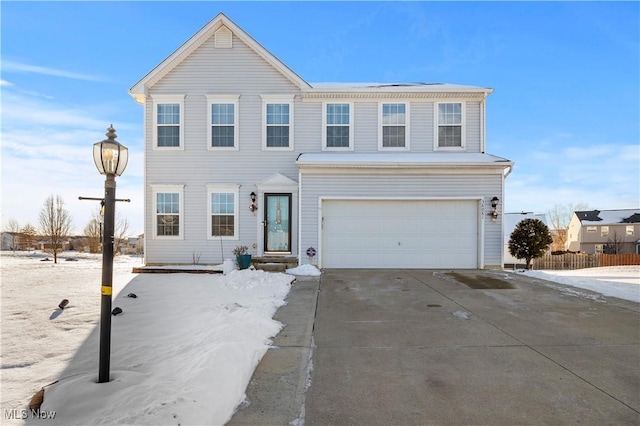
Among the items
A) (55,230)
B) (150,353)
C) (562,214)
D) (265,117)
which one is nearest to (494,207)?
(265,117)

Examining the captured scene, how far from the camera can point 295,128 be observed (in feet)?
42.0

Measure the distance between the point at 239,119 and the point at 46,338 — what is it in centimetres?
941

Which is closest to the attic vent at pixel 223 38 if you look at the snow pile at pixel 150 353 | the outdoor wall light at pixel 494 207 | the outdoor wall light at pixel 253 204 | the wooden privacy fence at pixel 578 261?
the outdoor wall light at pixel 253 204

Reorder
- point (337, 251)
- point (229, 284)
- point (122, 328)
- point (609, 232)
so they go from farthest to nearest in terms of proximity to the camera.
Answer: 1. point (609, 232)
2. point (337, 251)
3. point (229, 284)
4. point (122, 328)

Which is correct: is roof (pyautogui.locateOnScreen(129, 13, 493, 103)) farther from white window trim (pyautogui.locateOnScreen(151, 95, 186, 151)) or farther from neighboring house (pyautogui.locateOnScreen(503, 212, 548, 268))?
neighboring house (pyautogui.locateOnScreen(503, 212, 548, 268))

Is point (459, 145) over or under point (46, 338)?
over

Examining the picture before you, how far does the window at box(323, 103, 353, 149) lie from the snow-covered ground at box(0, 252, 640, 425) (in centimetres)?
599

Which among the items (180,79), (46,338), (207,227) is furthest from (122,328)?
(180,79)

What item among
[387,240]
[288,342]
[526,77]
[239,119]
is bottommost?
[288,342]

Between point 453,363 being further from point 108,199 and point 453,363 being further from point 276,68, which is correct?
point 276,68

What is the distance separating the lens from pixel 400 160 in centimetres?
1183

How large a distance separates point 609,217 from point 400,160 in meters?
44.2

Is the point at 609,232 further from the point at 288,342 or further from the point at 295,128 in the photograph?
the point at 288,342

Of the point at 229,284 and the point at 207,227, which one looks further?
the point at 207,227
